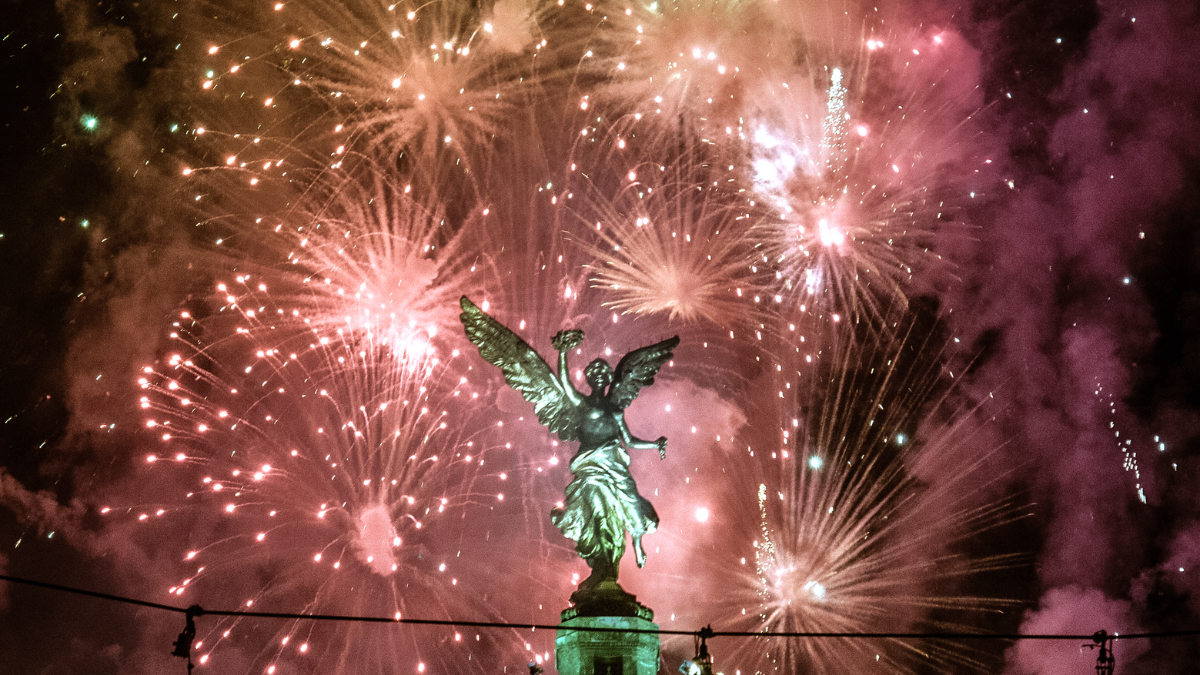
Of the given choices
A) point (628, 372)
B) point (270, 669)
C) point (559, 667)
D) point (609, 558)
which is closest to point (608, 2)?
point (628, 372)

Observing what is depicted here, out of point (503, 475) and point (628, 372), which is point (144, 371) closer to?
point (503, 475)

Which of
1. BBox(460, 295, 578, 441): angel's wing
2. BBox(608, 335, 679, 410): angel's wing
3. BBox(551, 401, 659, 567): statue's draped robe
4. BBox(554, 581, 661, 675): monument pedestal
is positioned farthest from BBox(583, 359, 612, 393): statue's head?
BBox(554, 581, 661, 675): monument pedestal

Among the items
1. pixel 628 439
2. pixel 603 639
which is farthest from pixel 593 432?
pixel 603 639

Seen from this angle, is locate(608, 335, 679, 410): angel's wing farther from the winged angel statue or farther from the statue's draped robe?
the statue's draped robe

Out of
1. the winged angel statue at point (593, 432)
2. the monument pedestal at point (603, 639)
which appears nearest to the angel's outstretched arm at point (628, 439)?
the winged angel statue at point (593, 432)

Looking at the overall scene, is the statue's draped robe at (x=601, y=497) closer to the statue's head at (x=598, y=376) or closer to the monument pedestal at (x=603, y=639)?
the statue's head at (x=598, y=376)

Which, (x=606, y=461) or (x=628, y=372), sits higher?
(x=628, y=372)
